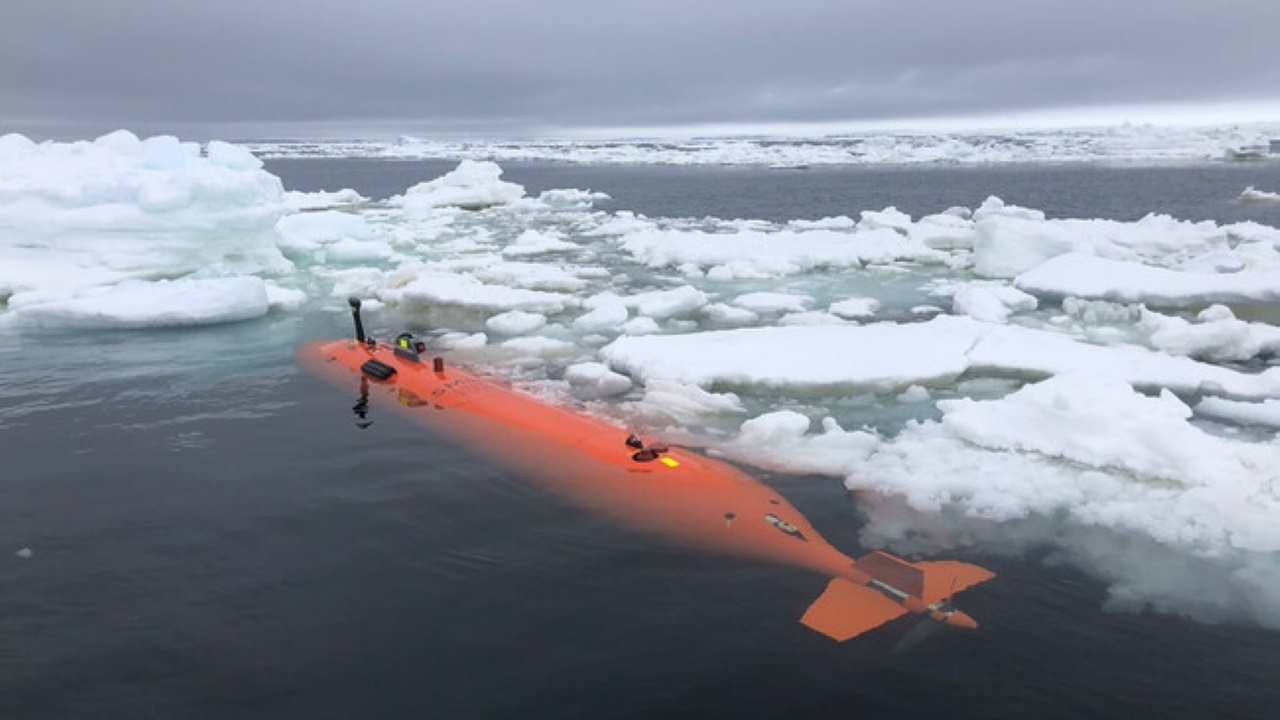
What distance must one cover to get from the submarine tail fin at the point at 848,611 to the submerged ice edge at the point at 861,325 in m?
0.92

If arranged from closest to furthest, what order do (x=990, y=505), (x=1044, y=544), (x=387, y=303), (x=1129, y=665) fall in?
(x=1129, y=665) < (x=1044, y=544) < (x=990, y=505) < (x=387, y=303)

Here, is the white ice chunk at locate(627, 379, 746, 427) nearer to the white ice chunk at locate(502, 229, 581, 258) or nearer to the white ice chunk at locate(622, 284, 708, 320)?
the white ice chunk at locate(622, 284, 708, 320)

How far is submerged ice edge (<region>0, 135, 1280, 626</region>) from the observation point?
6789 mm

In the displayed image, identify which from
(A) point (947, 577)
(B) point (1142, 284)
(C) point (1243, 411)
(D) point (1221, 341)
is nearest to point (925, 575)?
(A) point (947, 577)

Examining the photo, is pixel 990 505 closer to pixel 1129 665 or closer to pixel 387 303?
pixel 1129 665

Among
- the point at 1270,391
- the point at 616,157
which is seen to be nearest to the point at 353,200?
the point at 1270,391

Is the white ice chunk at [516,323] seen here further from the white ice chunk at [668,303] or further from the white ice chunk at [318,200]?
the white ice chunk at [318,200]

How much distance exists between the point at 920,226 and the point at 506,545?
65.1 feet

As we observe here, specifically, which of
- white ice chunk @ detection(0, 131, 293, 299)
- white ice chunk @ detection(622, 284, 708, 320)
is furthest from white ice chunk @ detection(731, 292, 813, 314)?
white ice chunk @ detection(0, 131, 293, 299)

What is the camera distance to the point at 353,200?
127 ft

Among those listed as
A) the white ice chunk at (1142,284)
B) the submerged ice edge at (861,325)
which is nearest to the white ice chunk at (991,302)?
the submerged ice edge at (861,325)

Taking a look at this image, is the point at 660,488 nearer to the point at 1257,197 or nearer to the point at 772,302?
the point at 772,302

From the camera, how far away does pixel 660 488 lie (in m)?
7.14

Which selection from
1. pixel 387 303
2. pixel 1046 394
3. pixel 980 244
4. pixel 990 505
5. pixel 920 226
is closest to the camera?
pixel 990 505
